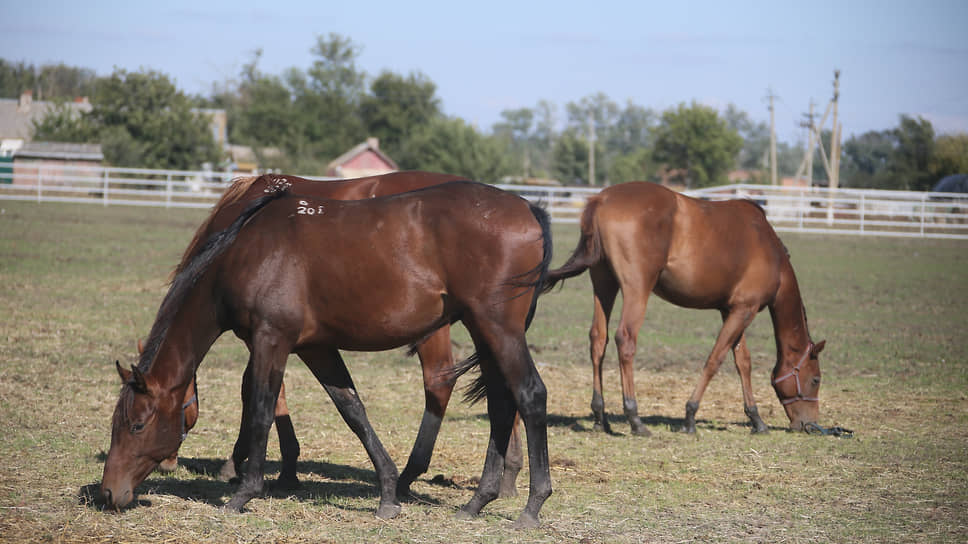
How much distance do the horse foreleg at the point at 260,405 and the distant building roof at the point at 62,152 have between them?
46550mm

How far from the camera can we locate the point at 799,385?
7875 mm

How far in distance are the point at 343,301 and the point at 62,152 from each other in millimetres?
47449

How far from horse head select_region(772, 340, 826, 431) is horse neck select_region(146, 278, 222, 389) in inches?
207

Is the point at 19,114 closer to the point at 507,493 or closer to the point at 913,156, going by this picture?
the point at 913,156

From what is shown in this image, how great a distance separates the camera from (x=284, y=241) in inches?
195

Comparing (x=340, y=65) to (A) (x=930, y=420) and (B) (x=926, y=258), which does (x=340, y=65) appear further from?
(A) (x=930, y=420)

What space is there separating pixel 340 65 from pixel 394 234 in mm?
78477

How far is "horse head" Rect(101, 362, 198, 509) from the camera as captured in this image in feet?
15.5

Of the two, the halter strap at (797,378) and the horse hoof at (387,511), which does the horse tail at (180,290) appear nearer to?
the horse hoof at (387,511)

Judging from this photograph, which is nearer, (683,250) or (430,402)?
(430,402)

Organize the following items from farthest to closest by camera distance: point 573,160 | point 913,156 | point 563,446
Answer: point 573,160, point 913,156, point 563,446

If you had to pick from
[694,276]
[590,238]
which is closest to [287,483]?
[590,238]

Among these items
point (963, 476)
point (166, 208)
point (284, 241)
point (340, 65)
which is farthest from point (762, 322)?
point (340, 65)

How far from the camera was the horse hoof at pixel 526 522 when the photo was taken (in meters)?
4.81
